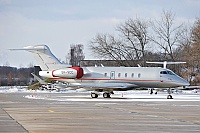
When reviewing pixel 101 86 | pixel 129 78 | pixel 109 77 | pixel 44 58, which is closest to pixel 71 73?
pixel 101 86

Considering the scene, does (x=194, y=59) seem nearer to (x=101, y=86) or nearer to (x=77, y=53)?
(x=101, y=86)

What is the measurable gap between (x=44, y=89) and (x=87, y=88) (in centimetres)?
2573

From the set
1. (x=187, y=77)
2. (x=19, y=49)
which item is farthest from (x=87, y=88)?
(x=187, y=77)

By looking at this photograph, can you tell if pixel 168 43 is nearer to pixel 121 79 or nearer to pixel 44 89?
pixel 44 89

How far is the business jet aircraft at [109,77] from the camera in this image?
1672 inches

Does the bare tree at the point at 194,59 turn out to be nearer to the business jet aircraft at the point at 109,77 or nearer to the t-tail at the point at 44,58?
the business jet aircraft at the point at 109,77

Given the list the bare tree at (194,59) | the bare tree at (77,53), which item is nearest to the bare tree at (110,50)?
the bare tree at (194,59)

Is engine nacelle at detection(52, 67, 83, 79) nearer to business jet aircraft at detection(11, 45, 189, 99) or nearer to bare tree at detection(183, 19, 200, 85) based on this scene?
business jet aircraft at detection(11, 45, 189, 99)

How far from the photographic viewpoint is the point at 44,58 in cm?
4444

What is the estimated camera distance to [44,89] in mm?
67062

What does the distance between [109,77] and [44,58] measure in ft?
20.1

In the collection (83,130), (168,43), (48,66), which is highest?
(168,43)

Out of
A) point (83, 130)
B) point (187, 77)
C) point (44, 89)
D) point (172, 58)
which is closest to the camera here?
point (83, 130)

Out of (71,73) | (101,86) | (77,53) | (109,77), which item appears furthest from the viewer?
(77,53)
